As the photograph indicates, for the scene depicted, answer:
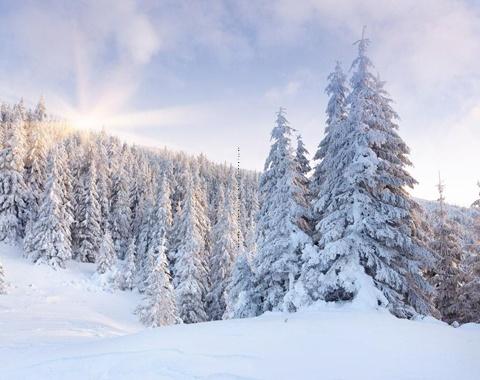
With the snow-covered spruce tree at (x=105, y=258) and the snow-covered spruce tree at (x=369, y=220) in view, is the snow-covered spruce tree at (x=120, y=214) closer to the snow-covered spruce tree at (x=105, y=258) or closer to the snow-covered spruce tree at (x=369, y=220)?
the snow-covered spruce tree at (x=105, y=258)

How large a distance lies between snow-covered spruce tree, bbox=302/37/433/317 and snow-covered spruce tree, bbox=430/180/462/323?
9.53m

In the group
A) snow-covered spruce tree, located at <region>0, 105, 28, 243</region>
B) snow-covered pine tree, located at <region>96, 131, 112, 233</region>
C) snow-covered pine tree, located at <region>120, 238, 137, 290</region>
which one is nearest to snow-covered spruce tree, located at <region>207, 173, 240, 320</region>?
snow-covered pine tree, located at <region>120, 238, 137, 290</region>

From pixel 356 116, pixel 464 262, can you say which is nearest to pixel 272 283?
pixel 356 116

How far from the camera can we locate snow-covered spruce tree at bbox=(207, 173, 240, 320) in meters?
40.3

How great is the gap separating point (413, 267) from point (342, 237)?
2763 mm

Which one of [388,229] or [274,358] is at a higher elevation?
[388,229]

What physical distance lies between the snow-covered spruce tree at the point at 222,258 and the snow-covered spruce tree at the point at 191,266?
1.02 m

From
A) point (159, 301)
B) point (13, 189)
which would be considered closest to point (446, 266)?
point (159, 301)

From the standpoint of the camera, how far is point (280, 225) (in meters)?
18.2

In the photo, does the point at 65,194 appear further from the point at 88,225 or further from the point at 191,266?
the point at 191,266

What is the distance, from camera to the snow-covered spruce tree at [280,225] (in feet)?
57.9

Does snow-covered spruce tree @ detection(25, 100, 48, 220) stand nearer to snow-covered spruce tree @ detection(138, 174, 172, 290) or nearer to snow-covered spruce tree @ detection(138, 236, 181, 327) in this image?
snow-covered spruce tree @ detection(138, 174, 172, 290)

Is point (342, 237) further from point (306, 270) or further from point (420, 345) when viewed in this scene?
point (420, 345)

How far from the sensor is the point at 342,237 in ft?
48.2
